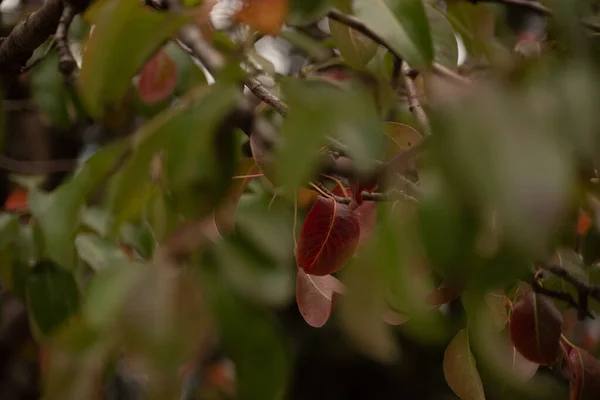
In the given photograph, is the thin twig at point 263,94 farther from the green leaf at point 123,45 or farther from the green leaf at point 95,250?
the green leaf at point 95,250

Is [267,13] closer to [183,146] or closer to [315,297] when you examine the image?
[183,146]

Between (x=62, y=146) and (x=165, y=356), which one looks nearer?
(x=165, y=356)

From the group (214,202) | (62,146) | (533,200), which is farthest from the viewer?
(62,146)

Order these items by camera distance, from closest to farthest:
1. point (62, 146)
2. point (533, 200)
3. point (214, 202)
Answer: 1. point (533, 200)
2. point (214, 202)
3. point (62, 146)

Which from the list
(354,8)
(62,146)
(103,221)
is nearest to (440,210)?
(354,8)

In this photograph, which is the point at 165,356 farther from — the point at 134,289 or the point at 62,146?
the point at 62,146

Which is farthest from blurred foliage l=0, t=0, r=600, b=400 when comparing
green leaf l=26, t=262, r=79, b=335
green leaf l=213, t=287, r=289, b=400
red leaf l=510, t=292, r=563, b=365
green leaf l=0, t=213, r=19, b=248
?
green leaf l=0, t=213, r=19, b=248

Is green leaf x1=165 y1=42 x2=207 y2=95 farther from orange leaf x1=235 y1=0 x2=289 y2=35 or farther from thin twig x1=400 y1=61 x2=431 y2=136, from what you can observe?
orange leaf x1=235 y1=0 x2=289 y2=35
